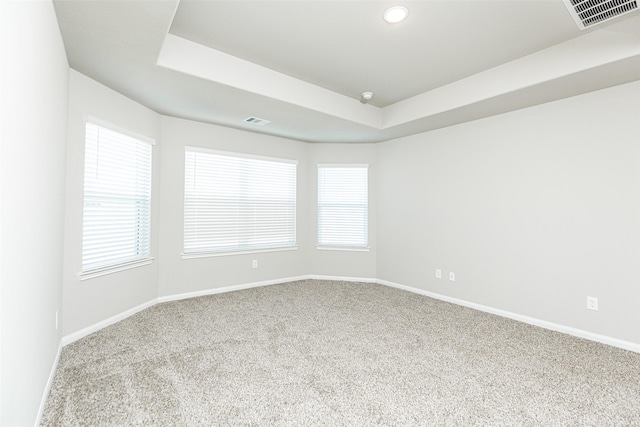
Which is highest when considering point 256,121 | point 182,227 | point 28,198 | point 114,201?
point 256,121

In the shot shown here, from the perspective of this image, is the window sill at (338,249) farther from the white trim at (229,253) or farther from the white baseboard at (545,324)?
the white baseboard at (545,324)

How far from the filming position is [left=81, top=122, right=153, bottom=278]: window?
292cm

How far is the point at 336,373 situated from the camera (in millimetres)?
2275

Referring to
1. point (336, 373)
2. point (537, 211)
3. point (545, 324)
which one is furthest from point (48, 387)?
point (537, 211)

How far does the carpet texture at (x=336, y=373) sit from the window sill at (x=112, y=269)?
0.54 meters

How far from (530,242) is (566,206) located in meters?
0.51

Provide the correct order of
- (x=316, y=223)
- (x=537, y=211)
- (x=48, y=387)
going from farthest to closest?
1. (x=316, y=223)
2. (x=537, y=211)
3. (x=48, y=387)

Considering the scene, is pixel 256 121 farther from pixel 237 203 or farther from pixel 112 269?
pixel 112 269

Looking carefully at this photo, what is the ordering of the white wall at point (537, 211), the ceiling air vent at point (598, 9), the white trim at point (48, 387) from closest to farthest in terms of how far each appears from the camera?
the white trim at point (48, 387), the ceiling air vent at point (598, 9), the white wall at point (537, 211)

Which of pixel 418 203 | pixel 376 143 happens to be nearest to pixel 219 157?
pixel 376 143

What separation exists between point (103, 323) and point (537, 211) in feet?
15.2

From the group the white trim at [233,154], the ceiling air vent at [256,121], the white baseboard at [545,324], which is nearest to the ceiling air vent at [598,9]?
the white baseboard at [545,324]

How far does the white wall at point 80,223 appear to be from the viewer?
8.93 ft

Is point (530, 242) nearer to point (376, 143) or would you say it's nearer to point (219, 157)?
point (376, 143)
